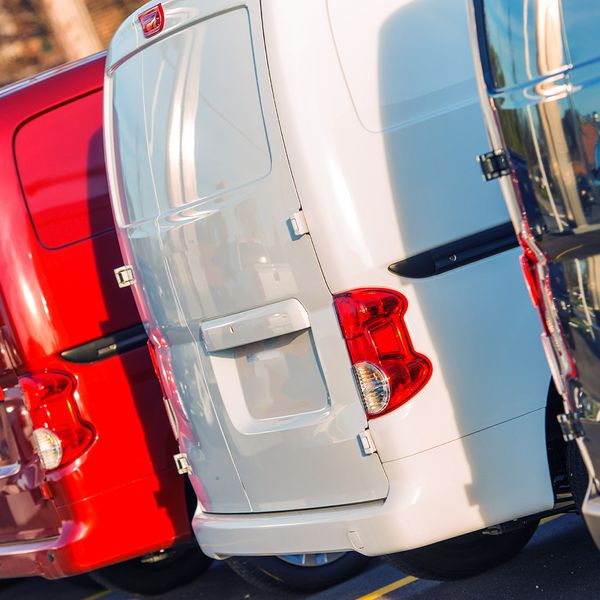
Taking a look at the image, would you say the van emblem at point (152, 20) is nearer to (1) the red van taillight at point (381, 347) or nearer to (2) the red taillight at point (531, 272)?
(1) the red van taillight at point (381, 347)

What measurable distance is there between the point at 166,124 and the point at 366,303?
3.73 ft

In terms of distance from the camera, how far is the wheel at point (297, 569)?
5770 mm

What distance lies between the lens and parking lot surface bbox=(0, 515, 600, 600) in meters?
5.04

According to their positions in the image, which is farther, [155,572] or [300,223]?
[155,572]

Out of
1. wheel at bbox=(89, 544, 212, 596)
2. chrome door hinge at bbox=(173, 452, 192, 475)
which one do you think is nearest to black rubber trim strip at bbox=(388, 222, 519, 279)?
chrome door hinge at bbox=(173, 452, 192, 475)

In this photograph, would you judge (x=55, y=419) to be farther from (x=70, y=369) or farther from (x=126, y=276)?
(x=126, y=276)

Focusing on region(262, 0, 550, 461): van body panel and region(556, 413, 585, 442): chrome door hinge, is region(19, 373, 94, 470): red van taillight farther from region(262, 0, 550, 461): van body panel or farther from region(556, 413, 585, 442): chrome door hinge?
region(556, 413, 585, 442): chrome door hinge

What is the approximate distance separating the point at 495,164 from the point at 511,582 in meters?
2.00

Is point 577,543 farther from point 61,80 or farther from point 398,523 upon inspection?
point 61,80

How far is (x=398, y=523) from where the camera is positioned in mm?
4434

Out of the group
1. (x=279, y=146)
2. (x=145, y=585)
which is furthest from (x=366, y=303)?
(x=145, y=585)

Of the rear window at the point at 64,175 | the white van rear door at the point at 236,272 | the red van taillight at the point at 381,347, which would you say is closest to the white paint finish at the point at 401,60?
the white van rear door at the point at 236,272

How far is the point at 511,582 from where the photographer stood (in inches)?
205

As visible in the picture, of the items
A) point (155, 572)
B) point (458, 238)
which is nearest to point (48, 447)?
point (155, 572)
